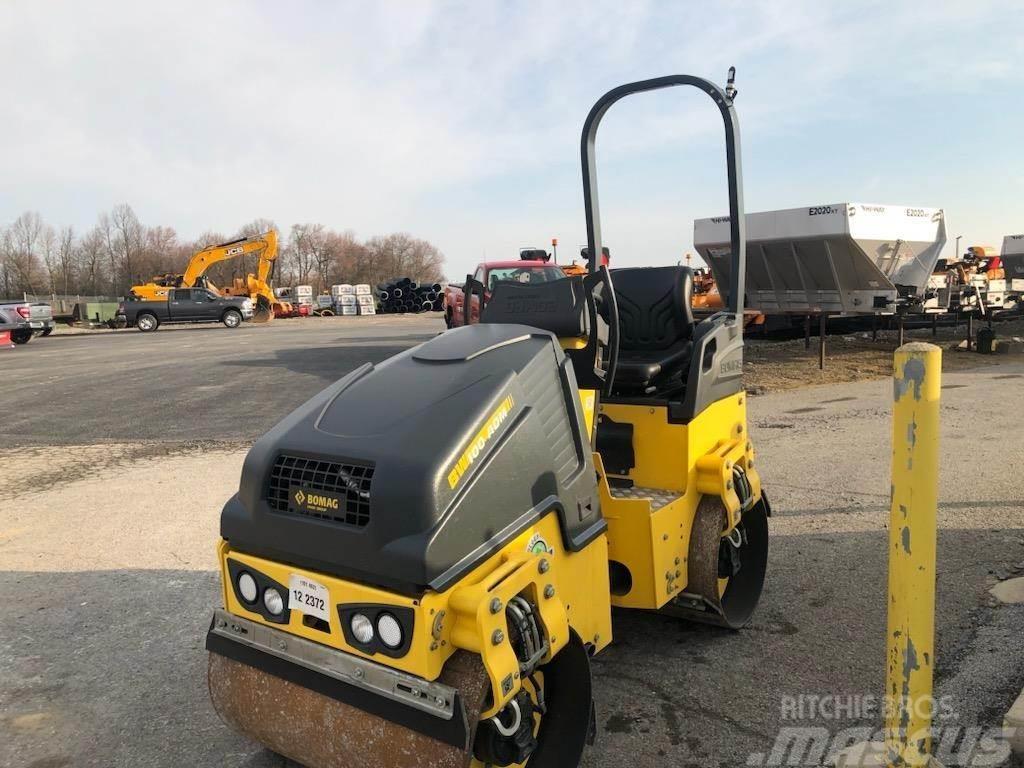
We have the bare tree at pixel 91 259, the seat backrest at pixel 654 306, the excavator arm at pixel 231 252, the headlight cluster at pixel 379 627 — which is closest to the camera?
the headlight cluster at pixel 379 627

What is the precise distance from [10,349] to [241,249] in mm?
11894

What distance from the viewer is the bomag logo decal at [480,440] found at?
197 cm

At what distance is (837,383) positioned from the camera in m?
11.2

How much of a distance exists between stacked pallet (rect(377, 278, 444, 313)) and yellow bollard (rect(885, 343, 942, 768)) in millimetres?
38023

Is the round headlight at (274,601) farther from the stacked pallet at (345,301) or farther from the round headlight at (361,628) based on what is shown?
the stacked pallet at (345,301)

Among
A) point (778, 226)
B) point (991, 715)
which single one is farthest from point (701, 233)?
point (991, 715)

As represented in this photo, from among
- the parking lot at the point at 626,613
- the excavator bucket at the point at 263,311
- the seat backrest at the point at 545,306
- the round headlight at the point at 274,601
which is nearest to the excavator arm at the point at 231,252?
the excavator bucket at the point at 263,311

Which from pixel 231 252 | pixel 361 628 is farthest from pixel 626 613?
pixel 231 252

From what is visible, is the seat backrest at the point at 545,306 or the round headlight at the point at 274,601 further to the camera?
the seat backrest at the point at 545,306

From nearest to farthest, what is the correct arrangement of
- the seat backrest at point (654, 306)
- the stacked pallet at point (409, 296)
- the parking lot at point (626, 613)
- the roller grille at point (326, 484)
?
the roller grille at point (326, 484), the parking lot at point (626, 613), the seat backrest at point (654, 306), the stacked pallet at point (409, 296)

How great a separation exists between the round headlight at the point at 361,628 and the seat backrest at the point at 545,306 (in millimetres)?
1266

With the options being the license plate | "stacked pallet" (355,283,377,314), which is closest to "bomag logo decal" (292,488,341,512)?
the license plate

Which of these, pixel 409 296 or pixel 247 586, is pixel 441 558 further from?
pixel 409 296

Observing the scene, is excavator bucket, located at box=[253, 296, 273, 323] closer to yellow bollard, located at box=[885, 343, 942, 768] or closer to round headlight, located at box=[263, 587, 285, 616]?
round headlight, located at box=[263, 587, 285, 616]
